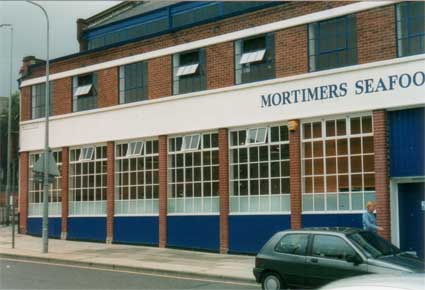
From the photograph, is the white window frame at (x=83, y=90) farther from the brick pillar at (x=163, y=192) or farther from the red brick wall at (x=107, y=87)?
the brick pillar at (x=163, y=192)

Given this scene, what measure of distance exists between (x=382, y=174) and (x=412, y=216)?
53.9 inches

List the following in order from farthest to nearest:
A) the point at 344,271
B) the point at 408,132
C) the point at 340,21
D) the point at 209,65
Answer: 1. the point at 209,65
2. the point at 340,21
3. the point at 408,132
4. the point at 344,271

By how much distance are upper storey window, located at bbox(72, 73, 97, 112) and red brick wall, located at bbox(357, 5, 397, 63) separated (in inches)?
455

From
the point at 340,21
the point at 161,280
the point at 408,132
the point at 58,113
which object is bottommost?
the point at 161,280

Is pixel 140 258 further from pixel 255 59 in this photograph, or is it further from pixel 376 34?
pixel 376 34

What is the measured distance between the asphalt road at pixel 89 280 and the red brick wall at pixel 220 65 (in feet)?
24.1

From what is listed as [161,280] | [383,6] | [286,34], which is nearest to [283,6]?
[286,34]

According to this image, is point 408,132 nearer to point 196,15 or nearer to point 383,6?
point 383,6

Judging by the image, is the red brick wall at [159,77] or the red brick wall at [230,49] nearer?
the red brick wall at [230,49]

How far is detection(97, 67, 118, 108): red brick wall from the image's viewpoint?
24.3 meters

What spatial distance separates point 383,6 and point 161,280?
9391 mm

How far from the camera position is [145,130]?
2302 centimetres

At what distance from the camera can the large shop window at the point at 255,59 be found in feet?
65.1

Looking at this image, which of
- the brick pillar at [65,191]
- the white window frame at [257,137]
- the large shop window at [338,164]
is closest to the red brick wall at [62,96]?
the brick pillar at [65,191]
